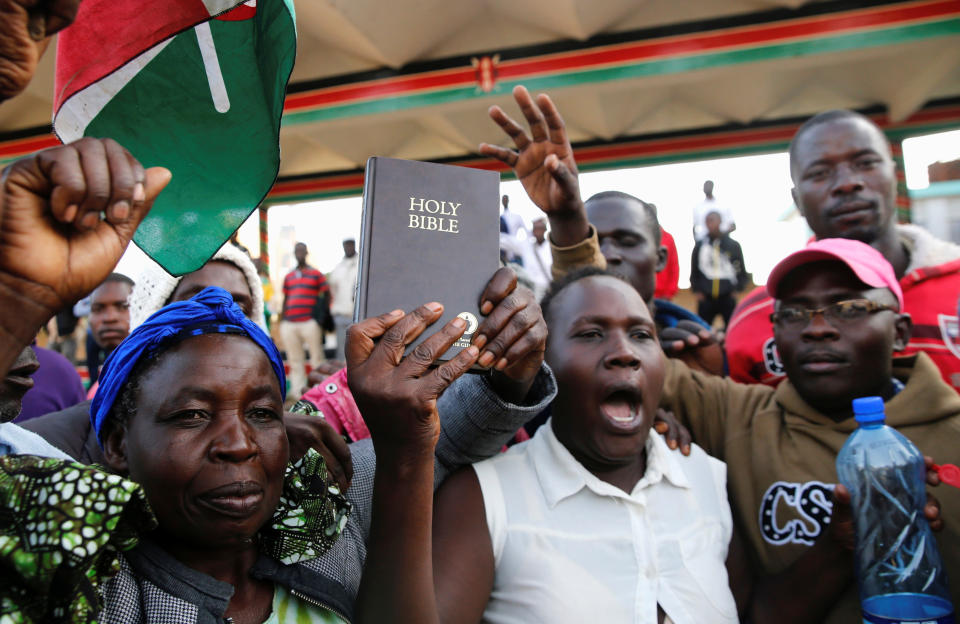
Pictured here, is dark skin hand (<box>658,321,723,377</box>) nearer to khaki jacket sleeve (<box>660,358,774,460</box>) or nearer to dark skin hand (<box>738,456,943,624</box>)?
khaki jacket sleeve (<box>660,358,774,460</box>)

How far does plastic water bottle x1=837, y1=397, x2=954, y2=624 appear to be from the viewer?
1.48 metres

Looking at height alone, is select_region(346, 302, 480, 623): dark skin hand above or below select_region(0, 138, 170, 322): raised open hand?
below

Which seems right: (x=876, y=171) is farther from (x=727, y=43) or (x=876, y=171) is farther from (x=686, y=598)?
(x=727, y=43)

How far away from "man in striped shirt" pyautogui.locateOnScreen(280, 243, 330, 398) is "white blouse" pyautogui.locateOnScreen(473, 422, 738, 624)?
699cm

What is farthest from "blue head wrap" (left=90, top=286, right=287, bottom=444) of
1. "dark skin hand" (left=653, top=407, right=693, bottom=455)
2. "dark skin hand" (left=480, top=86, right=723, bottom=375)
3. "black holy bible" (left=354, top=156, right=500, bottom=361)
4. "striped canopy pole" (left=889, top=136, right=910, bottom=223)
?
"striped canopy pole" (left=889, top=136, right=910, bottom=223)

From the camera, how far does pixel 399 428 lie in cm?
117

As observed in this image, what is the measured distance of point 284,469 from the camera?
132cm

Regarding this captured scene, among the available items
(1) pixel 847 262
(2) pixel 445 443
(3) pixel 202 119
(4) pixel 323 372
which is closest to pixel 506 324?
(2) pixel 445 443

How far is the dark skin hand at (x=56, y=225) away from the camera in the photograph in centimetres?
78

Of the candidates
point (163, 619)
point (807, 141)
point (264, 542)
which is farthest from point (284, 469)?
point (807, 141)

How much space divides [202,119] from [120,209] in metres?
0.76

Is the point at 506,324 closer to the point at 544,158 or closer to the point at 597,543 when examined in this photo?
the point at 597,543

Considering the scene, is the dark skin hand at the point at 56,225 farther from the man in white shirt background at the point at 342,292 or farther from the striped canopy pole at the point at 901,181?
the striped canopy pole at the point at 901,181

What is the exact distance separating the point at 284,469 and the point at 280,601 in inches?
9.6
